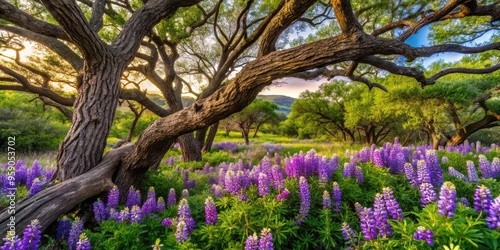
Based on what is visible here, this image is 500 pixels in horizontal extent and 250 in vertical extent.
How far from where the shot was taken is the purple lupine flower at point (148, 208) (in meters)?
3.12

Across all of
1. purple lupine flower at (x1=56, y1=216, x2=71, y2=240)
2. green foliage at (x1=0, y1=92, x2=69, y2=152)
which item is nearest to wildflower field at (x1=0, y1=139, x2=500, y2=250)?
purple lupine flower at (x1=56, y1=216, x2=71, y2=240)

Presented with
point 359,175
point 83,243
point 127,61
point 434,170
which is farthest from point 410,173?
point 127,61

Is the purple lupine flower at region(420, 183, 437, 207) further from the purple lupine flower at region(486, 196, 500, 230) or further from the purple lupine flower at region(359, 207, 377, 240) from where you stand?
the purple lupine flower at region(359, 207, 377, 240)

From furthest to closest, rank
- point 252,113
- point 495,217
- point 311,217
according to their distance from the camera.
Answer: point 252,113 → point 311,217 → point 495,217

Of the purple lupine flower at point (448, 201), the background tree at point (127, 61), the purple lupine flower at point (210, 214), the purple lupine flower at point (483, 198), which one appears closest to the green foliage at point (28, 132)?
the background tree at point (127, 61)

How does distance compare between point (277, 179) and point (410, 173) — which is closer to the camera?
point (410, 173)

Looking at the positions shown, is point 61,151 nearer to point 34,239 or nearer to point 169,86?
point 34,239

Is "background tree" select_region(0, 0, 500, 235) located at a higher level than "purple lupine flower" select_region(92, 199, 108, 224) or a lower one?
higher

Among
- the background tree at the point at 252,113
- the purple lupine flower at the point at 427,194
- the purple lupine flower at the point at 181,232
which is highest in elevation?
the background tree at the point at 252,113

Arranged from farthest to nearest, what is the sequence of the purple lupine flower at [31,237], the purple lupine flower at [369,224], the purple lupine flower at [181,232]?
the purple lupine flower at [31,237], the purple lupine flower at [181,232], the purple lupine flower at [369,224]

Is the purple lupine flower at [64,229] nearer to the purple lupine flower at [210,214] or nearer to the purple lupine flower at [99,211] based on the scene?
the purple lupine flower at [99,211]

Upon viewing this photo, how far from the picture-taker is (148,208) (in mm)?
3174

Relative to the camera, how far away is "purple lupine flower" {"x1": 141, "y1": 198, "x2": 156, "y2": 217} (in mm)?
3123

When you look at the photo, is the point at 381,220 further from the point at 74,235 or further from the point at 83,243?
the point at 74,235
